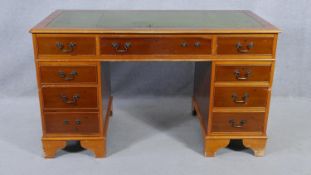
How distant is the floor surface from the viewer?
104 inches

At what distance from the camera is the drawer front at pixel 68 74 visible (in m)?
2.54

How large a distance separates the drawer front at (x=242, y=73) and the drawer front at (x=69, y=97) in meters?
0.78

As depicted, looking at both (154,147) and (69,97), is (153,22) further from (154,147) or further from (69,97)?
(154,147)

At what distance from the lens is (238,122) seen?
270 cm

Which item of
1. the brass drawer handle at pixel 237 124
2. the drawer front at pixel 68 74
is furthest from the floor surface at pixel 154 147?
the drawer front at pixel 68 74

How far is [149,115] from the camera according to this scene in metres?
3.42

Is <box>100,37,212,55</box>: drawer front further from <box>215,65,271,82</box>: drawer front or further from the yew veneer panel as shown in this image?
the yew veneer panel

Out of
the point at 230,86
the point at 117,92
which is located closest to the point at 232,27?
the point at 230,86

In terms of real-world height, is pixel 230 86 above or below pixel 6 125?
above

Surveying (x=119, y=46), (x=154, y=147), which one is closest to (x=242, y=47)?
(x=119, y=46)

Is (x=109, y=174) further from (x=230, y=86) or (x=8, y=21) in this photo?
(x=8, y=21)

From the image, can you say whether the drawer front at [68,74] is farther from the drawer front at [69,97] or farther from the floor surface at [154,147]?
the floor surface at [154,147]

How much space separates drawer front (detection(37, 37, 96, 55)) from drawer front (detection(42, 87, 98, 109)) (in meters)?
0.23

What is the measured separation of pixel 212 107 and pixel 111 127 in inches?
34.9
